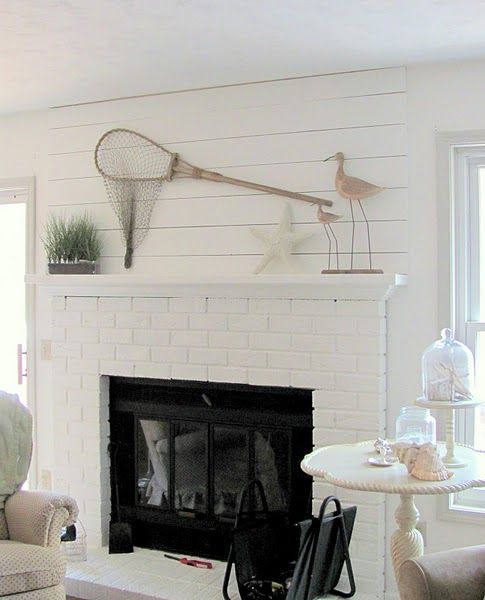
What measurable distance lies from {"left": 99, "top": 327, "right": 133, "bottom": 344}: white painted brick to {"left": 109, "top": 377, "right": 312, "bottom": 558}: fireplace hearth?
209 millimetres

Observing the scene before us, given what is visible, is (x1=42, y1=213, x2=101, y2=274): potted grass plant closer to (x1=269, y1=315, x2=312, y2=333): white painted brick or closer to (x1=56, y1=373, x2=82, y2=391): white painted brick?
(x1=56, y1=373, x2=82, y2=391): white painted brick

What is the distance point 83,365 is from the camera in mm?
3904

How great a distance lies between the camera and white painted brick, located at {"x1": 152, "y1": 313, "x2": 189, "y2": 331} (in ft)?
12.0

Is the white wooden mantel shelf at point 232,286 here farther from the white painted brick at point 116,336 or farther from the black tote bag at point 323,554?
the black tote bag at point 323,554

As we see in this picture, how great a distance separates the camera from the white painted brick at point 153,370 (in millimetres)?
3706

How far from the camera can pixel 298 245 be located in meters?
3.46

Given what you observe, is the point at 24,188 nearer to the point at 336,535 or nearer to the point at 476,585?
the point at 336,535

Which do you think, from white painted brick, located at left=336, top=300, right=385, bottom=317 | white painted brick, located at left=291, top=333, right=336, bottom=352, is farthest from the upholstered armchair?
white painted brick, located at left=336, top=300, right=385, bottom=317

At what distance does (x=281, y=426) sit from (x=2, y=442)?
120 cm

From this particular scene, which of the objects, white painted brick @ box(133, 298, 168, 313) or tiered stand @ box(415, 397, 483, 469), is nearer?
tiered stand @ box(415, 397, 483, 469)

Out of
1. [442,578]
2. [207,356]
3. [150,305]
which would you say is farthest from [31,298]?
[442,578]

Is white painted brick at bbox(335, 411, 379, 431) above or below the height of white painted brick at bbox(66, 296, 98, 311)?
below

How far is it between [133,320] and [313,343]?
0.92 meters

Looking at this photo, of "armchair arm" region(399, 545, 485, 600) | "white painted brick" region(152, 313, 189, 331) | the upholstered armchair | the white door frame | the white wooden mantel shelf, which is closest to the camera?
"armchair arm" region(399, 545, 485, 600)
